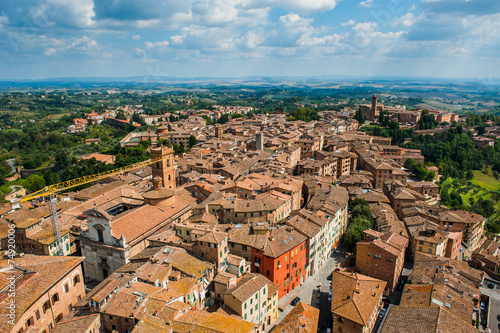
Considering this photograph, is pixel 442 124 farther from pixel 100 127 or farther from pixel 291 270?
pixel 100 127

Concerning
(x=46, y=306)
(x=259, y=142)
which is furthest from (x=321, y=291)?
(x=259, y=142)

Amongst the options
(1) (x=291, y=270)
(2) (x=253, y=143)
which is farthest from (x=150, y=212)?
(2) (x=253, y=143)

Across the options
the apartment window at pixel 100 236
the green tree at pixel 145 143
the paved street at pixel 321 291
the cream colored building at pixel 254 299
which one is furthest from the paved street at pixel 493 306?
the green tree at pixel 145 143

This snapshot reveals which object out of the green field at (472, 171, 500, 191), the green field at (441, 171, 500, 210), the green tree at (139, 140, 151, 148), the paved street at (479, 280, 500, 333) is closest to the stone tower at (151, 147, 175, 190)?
the paved street at (479, 280, 500, 333)

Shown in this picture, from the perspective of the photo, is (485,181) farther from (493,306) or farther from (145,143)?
(145,143)

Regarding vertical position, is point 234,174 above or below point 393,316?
above

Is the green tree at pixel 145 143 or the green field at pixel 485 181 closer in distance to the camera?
the green field at pixel 485 181

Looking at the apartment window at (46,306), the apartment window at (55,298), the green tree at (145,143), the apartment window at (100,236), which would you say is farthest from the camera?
the green tree at (145,143)

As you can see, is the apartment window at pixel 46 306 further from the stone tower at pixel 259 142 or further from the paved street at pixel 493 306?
the stone tower at pixel 259 142
